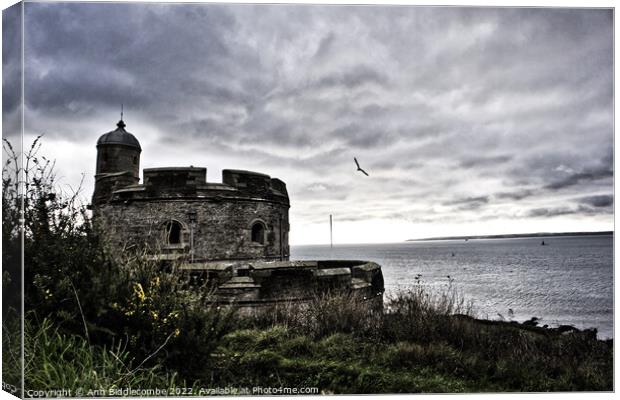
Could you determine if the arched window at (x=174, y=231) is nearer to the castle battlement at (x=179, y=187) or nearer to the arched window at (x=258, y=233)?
the castle battlement at (x=179, y=187)

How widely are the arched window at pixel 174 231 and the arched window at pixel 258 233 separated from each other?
2.05 m

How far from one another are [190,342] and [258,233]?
7.46 metres

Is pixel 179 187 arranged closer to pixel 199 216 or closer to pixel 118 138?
pixel 199 216

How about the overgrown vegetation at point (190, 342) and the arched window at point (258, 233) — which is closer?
the overgrown vegetation at point (190, 342)

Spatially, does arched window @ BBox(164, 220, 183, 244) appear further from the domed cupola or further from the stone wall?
the domed cupola

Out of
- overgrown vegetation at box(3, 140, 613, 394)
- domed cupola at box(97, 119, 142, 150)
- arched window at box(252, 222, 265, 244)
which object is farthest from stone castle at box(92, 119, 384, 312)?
overgrown vegetation at box(3, 140, 613, 394)

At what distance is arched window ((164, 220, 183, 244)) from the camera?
11.2m

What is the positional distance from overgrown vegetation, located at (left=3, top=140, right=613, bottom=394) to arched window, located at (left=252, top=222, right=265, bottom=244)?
5674 mm

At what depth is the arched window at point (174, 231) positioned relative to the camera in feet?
36.7

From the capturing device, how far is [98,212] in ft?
38.5

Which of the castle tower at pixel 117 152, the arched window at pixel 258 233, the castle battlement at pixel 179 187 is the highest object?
the castle tower at pixel 117 152

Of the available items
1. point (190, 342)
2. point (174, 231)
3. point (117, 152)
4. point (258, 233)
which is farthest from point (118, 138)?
point (190, 342)

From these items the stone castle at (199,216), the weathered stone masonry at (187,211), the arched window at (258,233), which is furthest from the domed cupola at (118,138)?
the arched window at (258,233)

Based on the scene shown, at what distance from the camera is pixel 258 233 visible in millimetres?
12438
